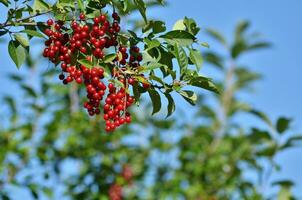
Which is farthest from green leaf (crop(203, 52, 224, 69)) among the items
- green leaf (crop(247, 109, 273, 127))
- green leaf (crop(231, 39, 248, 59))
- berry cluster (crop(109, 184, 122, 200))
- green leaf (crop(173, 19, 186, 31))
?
green leaf (crop(173, 19, 186, 31))

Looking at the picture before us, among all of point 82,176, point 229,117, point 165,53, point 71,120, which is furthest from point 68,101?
point 165,53

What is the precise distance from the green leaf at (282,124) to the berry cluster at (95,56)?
3280 mm

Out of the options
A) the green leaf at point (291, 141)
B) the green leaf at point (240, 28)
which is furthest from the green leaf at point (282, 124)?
the green leaf at point (240, 28)

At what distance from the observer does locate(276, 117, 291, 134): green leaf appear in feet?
19.8

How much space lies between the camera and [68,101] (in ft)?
24.7

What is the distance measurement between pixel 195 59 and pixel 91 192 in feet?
10.8

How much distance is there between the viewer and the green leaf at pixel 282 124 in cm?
604

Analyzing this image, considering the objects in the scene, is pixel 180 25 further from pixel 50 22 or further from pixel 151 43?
pixel 50 22

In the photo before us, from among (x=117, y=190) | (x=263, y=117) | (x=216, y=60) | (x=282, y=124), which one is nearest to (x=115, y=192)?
(x=117, y=190)

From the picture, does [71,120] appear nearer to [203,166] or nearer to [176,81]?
[203,166]

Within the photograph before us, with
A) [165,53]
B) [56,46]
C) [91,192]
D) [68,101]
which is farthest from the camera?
[68,101]

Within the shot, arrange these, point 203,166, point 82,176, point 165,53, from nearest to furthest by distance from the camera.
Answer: point 165,53, point 82,176, point 203,166

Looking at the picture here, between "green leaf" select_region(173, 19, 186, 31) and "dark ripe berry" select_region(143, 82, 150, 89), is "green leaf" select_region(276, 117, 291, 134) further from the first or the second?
"dark ripe berry" select_region(143, 82, 150, 89)

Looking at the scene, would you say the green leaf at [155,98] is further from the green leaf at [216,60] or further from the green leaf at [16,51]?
the green leaf at [216,60]
